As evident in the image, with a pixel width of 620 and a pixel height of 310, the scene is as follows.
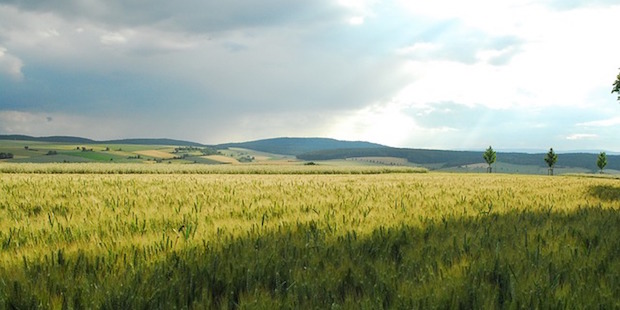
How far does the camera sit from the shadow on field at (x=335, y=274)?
229cm

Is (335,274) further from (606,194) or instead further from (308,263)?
(606,194)

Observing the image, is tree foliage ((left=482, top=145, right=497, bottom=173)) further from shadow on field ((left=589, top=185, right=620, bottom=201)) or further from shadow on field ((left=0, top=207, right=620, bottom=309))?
shadow on field ((left=0, top=207, right=620, bottom=309))

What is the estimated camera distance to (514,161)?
19088 cm

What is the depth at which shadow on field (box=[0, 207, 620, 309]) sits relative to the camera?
2289mm

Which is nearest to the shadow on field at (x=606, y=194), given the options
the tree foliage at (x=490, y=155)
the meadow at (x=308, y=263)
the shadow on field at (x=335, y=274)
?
the meadow at (x=308, y=263)

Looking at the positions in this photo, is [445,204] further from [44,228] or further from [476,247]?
[44,228]

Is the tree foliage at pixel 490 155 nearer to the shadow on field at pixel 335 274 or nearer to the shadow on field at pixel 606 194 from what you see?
the shadow on field at pixel 606 194

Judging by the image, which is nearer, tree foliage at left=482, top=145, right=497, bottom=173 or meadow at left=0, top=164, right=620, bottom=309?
meadow at left=0, top=164, right=620, bottom=309

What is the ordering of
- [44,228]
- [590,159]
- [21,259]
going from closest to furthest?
[21,259]
[44,228]
[590,159]

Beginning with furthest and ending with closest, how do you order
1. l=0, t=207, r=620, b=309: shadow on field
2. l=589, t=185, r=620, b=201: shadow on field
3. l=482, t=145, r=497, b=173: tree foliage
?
l=482, t=145, r=497, b=173: tree foliage → l=589, t=185, r=620, b=201: shadow on field → l=0, t=207, r=620, b=309: shadow on field

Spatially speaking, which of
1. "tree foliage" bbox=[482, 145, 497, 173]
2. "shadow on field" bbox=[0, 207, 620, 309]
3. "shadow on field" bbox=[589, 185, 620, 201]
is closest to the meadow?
"shadow on field" bbox=[0, 207, 620, 309]

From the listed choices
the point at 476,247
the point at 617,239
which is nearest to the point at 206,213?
the point at 476,247

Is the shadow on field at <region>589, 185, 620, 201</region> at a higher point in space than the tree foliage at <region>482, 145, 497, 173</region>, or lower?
lower

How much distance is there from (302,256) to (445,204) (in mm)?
4659
